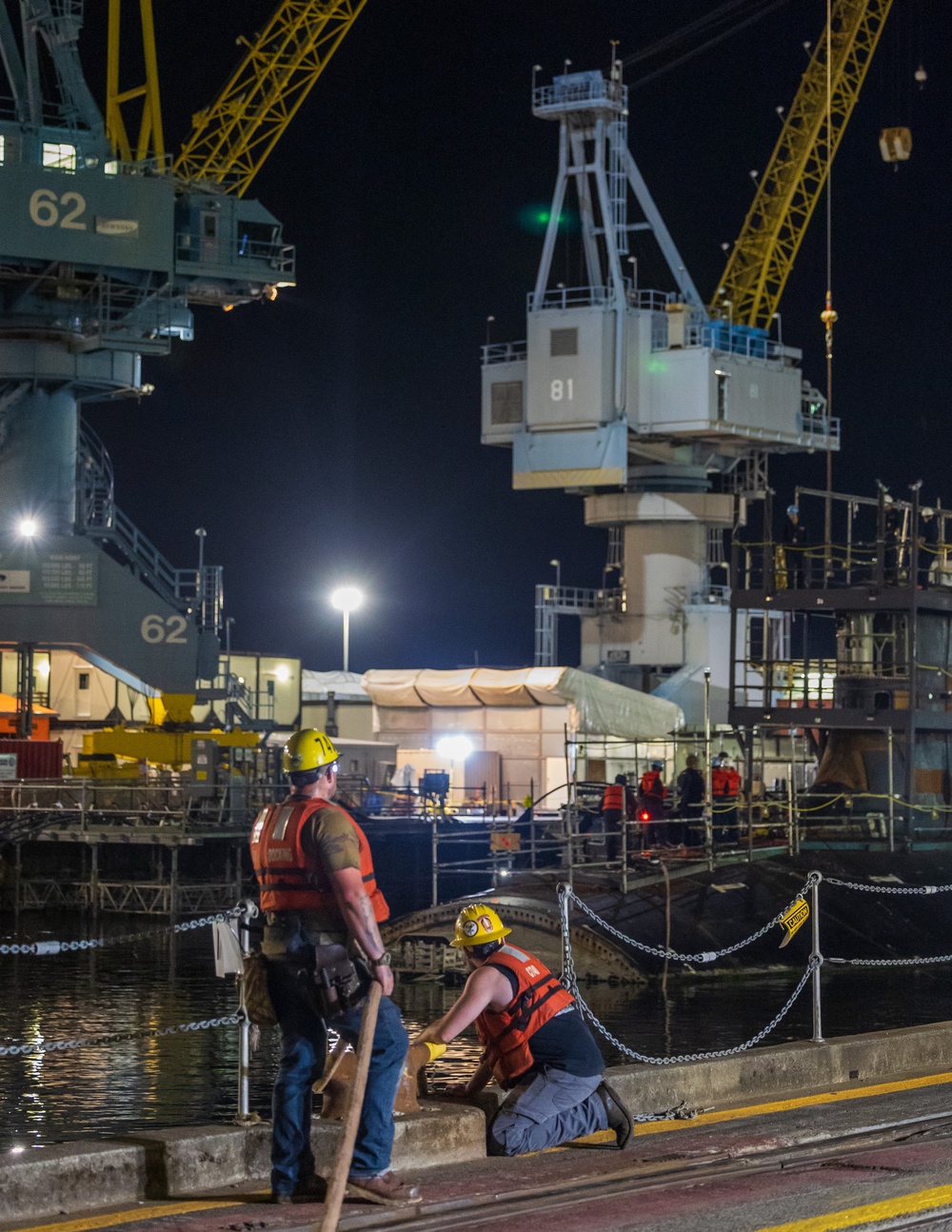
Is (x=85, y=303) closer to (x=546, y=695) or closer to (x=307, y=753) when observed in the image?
(x=546, y=695)

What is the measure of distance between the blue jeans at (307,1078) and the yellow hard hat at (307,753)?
0.98 m

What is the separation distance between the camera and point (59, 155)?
4888 centimetres

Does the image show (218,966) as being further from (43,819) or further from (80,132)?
(80,132)

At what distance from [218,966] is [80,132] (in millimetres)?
42956

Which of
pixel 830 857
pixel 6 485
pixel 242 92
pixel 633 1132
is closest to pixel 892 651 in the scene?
pixel 830 857

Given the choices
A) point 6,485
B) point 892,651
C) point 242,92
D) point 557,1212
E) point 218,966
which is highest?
point 242,92

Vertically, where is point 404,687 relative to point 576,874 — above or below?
above

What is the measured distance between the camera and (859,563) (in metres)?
29.8

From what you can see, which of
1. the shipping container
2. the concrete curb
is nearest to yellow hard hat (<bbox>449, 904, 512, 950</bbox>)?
the concrete curb

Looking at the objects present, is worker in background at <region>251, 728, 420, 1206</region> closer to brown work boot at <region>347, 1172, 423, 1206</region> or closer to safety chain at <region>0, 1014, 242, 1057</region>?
brown work boot at <region>347, 1172, 423, 1206</region>

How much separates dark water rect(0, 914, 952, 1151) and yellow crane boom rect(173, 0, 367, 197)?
3368cm

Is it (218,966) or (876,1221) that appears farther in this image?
(218,966)

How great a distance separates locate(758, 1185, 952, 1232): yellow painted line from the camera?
28.4 ft

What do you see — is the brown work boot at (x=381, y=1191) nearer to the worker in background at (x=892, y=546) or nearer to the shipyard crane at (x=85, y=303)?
the worker in background at (x=892, y=546)
